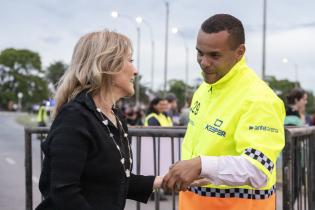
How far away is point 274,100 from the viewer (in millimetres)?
2758

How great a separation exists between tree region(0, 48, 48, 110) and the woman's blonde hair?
12063 cm

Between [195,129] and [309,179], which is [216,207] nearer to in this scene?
[195,129]

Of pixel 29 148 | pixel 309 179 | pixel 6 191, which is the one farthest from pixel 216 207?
pixel 6 191

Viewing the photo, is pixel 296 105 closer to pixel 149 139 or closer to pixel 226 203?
pixel 149 139

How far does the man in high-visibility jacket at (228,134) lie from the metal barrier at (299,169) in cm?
94

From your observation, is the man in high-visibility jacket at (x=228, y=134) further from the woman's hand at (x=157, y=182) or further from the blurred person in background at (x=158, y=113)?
the blurred person in background at (x=158, y=113)

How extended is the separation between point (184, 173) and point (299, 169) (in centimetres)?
206

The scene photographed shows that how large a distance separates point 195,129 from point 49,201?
882 millimetres

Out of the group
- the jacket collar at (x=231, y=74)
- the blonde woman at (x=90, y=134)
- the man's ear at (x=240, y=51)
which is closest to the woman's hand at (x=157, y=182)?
the blonde woman at (x=90, y=134)

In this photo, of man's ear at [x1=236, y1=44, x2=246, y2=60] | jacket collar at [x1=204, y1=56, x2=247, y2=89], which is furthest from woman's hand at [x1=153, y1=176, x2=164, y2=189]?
man's ear at [x1=236, y1=44, x2=246, y2=60]

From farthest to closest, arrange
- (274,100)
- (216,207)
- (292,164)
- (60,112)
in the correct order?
1. (292,164)
2. (216,207)
3. (274,100)
4. (60,112)

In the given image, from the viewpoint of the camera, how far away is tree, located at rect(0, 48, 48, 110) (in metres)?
122

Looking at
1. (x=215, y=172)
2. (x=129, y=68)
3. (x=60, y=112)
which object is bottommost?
(x=215, y=172)

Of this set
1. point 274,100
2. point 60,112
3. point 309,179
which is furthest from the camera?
point 309,179
